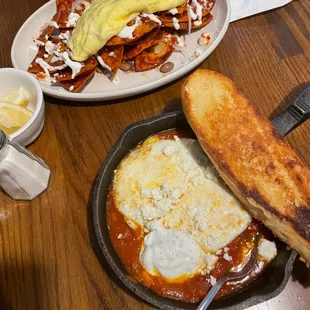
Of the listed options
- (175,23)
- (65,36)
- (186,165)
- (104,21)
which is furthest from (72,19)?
(186,165)

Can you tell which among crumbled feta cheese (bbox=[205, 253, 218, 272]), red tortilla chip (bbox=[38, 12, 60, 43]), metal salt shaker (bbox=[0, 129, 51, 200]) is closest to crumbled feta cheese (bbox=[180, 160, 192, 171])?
crumbled feta cheese (bbox=[205, 253, 218, 272])

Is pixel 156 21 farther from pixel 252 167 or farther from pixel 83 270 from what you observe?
pixel 83 270

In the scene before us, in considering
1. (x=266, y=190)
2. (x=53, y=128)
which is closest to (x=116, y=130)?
(x=53, y=128)

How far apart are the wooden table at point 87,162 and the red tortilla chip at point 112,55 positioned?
165 mm

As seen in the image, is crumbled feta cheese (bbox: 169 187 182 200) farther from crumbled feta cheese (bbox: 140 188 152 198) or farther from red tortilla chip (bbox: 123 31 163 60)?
red tortilla chip (bbox: 123 31 163 60)

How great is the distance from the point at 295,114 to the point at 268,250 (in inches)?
18.2

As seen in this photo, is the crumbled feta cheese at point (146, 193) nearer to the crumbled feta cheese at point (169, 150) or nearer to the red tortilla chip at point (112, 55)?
the crumbled feta cheese at point (169, 150)

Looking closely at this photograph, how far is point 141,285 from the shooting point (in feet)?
3.92

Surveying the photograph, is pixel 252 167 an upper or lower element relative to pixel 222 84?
lower

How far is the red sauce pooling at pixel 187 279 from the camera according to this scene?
1.21m

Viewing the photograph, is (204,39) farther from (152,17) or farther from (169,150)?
(169,150)

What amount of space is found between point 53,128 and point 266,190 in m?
0.97

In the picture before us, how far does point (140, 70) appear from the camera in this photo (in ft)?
5.84

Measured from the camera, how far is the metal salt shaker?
1.36 m
